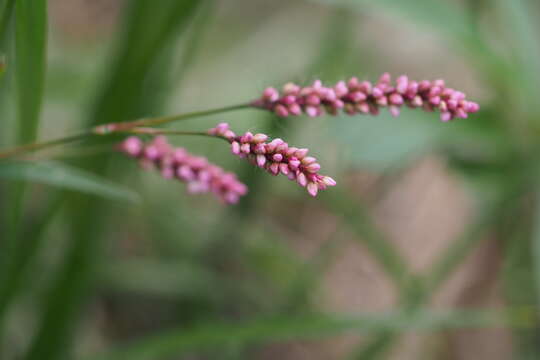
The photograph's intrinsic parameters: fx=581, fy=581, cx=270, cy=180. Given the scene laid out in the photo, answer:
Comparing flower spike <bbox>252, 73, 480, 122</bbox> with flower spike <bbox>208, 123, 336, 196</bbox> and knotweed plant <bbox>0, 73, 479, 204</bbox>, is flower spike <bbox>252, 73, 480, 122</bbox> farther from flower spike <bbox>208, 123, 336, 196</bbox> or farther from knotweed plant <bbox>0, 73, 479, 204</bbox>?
flower spike <bbox>208, 123, 336, 196</bbox>

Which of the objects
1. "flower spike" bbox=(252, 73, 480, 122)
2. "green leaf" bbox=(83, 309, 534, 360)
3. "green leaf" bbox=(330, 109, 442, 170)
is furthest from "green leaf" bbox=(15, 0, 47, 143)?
"green leaf" bbox=(330, 109, 442, 170)

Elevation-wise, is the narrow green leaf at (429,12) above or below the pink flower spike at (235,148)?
above

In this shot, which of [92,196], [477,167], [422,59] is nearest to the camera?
[92,196]

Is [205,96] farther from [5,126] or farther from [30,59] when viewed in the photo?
[30,59]

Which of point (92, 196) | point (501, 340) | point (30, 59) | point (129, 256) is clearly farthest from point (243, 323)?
point (501, 340)

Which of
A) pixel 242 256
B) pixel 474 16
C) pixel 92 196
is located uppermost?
pixel 474 16

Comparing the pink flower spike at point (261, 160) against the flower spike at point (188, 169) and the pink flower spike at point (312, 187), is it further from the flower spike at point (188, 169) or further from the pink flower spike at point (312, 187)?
the flower spike at point (188, 169)

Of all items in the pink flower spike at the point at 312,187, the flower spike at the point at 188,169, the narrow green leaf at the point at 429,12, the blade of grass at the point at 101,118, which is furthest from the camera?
the narrow green leaf at the point at 429,12

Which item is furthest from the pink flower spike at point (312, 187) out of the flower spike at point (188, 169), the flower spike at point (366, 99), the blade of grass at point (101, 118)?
the blade of grass at point (101, 118)
